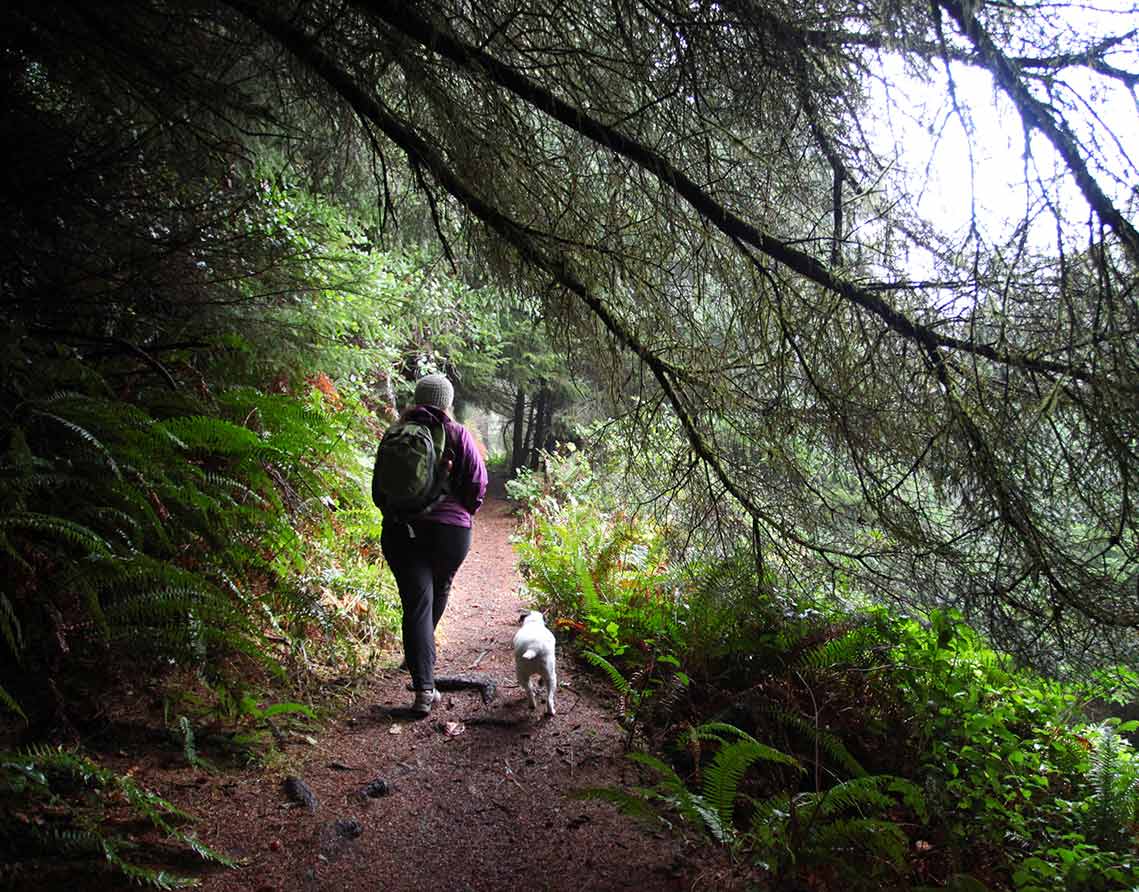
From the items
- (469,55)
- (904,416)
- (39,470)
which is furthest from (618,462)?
(39,470)

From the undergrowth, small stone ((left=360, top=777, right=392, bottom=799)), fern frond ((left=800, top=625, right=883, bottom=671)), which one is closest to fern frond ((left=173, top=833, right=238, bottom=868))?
small stone ((left=360, top=777, right=392, bottom=799))

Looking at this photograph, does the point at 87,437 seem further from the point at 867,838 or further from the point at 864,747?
the point at 864,747

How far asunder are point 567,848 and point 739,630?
7.28 feet

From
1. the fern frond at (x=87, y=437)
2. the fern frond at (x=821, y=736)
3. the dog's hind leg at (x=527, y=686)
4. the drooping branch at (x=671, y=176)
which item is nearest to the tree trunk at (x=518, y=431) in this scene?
the dog's hind leg at (x=527, y=686)

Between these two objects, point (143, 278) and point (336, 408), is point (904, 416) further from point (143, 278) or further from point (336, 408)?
point (336, 408)

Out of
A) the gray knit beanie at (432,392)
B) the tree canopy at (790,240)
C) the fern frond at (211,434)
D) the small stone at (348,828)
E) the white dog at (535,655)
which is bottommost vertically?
the small stone at (348,828)

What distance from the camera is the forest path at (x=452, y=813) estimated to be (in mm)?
2689

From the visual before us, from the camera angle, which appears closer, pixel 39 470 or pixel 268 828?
pixel 268 828

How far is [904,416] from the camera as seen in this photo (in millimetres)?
3053

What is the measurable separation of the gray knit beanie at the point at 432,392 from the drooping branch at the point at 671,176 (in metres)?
2.14

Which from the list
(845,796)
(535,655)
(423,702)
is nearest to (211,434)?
(423,702)

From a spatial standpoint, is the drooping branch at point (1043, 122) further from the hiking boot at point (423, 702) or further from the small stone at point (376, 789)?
the hiking boot at point (423, 702)

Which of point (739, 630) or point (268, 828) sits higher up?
point (739, 630)

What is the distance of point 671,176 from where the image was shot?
9.54 ft
